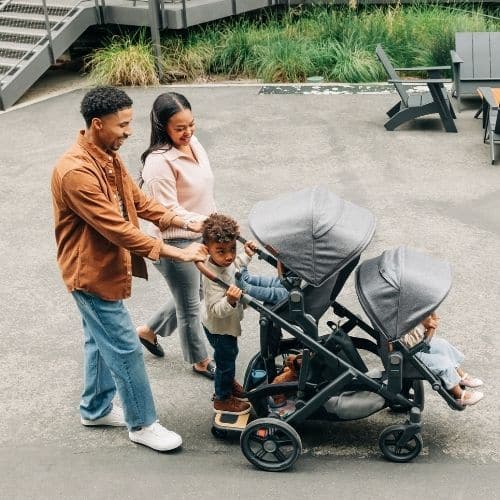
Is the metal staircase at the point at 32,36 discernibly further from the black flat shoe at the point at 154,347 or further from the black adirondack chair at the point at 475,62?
the black flat shoe at the point at 154,347

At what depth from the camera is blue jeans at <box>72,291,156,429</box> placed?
4430 mm

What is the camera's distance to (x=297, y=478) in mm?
4520

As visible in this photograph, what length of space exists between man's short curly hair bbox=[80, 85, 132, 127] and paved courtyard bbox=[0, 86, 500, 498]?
→ 6.60ft

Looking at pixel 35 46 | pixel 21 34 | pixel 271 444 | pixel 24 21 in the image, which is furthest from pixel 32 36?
pixel 271 444

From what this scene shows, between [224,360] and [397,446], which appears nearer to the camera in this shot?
[397,446]

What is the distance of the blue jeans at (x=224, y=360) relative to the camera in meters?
4.70

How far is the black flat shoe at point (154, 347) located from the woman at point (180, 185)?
453 mm

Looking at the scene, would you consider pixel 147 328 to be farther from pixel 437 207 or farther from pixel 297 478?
pixel 437 207

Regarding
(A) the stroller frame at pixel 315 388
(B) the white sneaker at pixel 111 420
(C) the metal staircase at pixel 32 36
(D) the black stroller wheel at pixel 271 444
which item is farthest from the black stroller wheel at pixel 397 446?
(C) the metal staircase at pixel 32 36

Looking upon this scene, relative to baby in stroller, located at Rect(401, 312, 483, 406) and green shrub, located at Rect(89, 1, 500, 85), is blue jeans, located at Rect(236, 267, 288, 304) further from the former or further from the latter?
green shrub, located at Rect(89, 1, 500, 85)

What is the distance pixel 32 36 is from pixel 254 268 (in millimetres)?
7810

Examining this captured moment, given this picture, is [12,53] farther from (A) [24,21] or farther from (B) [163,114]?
(B) [163,114]

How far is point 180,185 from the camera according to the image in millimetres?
4969

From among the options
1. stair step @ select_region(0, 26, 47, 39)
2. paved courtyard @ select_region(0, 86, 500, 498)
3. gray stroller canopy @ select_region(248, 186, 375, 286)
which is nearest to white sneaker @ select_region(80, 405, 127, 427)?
paved courtyard @ select_region(0, 86, 500, 498)
